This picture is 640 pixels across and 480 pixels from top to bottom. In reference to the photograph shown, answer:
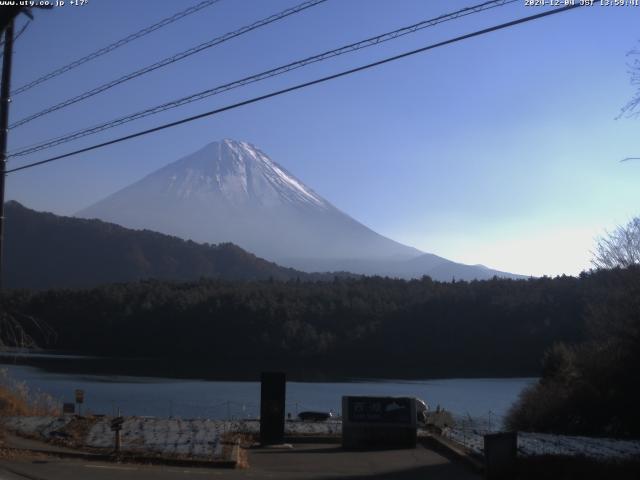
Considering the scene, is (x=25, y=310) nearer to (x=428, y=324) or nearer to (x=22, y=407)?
(x=428, y=324)

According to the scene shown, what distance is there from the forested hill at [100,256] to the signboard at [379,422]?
3418 inches

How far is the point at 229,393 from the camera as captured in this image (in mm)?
42188

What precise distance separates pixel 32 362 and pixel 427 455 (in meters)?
47.0

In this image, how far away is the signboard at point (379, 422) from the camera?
20.2m

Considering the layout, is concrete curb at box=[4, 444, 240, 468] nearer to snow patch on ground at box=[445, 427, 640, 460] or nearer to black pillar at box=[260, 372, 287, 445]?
black pillar at box=[260, 372, 287, 445]

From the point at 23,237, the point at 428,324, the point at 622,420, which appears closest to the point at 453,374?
the point at 428,324

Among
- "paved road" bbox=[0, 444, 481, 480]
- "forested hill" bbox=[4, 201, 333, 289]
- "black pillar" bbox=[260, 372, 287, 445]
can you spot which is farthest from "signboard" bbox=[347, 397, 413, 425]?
"forested hill" bbox=[4, 201, 333, 289]

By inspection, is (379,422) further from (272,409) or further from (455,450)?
(272,409)

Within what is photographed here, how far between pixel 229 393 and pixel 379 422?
22863 mm

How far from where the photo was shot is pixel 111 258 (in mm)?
118000

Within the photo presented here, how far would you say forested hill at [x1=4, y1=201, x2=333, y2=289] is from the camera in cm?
10844

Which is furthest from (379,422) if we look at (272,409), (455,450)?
(272,409)

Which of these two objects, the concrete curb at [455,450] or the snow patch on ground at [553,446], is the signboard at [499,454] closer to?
the concrete curb at [455,450]

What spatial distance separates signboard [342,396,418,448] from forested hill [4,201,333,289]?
8683 cm
